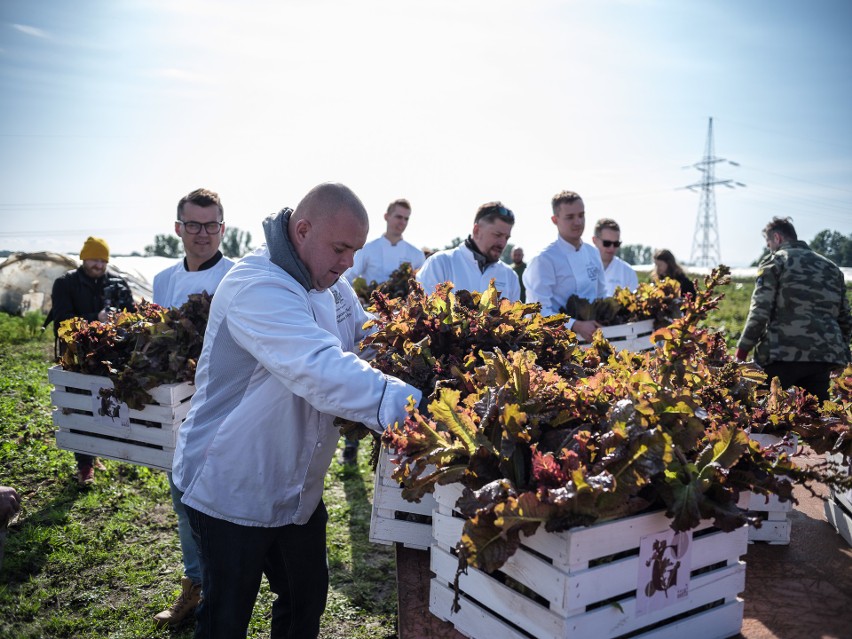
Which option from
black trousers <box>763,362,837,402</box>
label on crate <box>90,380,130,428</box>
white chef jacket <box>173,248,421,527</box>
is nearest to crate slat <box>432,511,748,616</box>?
white chef jacket <box>173,248,421,527</box>

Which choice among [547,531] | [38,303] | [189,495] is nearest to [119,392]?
[189,495]

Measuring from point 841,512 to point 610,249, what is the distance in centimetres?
480

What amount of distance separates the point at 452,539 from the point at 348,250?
1.09m

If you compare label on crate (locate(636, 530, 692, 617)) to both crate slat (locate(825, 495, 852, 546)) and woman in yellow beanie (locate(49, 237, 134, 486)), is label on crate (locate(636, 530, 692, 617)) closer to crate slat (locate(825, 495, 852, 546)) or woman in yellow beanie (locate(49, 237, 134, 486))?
crate slat (locate(825, 495, 852, 546))

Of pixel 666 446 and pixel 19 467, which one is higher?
pixel 666 446

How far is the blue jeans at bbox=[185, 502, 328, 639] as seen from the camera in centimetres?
229

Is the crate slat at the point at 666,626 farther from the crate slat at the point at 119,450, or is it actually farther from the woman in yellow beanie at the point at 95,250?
the woman in yellow beanie at the point at 95,250

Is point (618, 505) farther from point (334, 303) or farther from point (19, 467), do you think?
point (19, 467)

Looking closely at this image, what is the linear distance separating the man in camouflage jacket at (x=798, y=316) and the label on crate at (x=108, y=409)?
4.79 metres

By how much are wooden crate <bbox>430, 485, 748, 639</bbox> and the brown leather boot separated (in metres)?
2.22

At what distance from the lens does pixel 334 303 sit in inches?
102

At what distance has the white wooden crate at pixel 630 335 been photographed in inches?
168

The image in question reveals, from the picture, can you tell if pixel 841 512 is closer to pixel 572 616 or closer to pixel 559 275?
pixel 572 616

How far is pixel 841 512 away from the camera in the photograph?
2.45m
